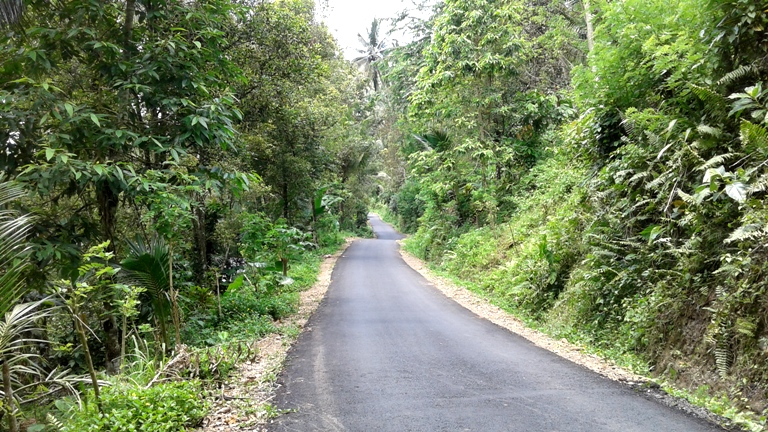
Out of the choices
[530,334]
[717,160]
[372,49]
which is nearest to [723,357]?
[717,160]

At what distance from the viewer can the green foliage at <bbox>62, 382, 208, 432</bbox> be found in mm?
3924

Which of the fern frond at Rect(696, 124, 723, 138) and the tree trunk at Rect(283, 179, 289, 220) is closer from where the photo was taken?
the fern frond at Rect(696, 124, 723, 138)

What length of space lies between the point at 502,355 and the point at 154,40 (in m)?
7.08

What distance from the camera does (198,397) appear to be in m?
4.95

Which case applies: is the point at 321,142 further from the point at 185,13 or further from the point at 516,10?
the point at 185,13

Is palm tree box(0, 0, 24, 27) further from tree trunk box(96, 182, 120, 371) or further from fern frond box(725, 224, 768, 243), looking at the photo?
fern frond box(725, 224, 768, 243)

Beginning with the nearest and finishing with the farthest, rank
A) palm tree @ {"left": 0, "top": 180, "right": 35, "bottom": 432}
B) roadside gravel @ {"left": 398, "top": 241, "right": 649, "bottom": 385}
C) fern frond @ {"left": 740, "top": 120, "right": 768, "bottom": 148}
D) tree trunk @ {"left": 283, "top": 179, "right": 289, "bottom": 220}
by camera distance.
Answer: palm tree @ {"left": 0, "top": 180, "right": 35, "bottom": 432}, fern frond @ {"left": 740, "top": 120, "right": 768, "bottom": 148}, roadside gravel @ {"left": 398, "top": 241, "right": 649, "bottom": 385}, tree trunk @ {"left": 283, "top": 179, "right": 289, "bottom": 220}

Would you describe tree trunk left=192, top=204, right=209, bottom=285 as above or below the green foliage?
above

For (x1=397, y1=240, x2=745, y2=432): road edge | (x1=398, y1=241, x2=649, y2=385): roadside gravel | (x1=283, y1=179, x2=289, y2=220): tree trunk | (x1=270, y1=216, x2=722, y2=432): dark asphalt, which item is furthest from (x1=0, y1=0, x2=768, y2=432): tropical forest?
(x1=283, y1=179, x2=289, y2=220): tree trunk

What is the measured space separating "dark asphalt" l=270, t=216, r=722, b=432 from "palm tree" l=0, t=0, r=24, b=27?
508 centimetres

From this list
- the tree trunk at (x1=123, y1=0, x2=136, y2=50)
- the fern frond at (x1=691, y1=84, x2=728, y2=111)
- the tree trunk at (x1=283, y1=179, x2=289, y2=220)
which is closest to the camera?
the fern frond at (x1=691, y1=84, x2=728, y2=111)

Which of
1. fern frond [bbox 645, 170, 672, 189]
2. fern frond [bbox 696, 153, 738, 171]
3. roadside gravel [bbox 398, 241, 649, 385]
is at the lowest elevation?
roadside gravel [bbox 398, 241, 649, 385]

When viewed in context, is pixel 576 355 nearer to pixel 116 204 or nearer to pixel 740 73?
pixel 740 73

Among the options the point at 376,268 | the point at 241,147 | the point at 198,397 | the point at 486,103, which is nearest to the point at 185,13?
the point at 241,147
